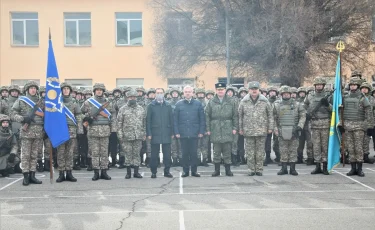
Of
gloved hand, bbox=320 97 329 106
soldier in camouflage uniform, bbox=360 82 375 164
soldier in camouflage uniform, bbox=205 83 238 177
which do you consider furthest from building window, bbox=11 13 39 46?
gloved hand, bbox=320 97 329 106

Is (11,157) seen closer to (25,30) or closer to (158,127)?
(158,127)

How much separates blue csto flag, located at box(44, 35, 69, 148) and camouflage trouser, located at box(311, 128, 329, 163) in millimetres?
5707

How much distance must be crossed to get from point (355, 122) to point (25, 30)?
21566 mm

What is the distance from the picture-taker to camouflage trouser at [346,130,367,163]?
11.4 metres

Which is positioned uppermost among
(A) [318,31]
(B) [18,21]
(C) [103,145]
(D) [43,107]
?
(B) [18,21]

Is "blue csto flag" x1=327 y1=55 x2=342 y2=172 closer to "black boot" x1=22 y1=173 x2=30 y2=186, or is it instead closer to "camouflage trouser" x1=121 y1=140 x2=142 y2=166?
"camouflage trouser" x1=121 y1=140 x2=142 y2=166

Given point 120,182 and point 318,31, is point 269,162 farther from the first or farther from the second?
point 318,31

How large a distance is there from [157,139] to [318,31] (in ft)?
36.9

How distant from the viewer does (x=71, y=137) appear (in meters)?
11.4

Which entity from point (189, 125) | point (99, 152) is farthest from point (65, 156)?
point (189, 125)

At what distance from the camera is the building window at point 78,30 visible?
28281mm

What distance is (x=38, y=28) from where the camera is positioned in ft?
92.1

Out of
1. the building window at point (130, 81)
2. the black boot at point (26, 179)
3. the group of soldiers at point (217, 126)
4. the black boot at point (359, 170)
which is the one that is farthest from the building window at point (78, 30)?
Result: the black boot at point (359, 170)

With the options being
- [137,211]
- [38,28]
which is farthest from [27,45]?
[137,211]
